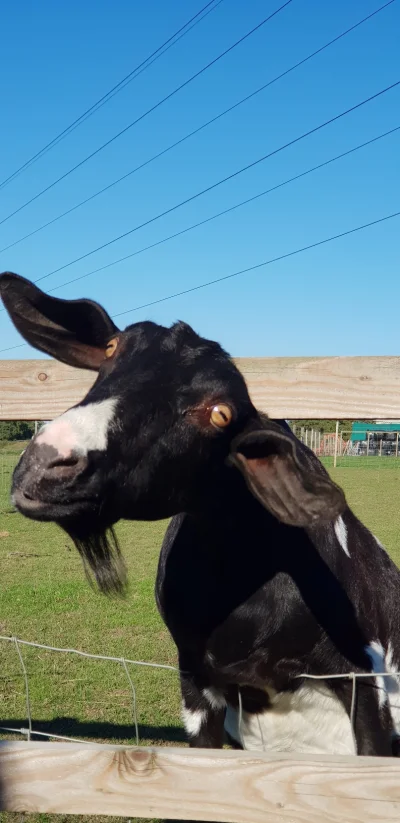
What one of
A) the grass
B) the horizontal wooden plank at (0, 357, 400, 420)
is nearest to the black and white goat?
the horizontal wooden plank at (0, 357, 400, 420)

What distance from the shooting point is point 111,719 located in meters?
5.67

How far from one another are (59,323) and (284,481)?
1.17 m

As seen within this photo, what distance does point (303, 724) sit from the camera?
3.25 meters

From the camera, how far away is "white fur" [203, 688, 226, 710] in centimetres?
331

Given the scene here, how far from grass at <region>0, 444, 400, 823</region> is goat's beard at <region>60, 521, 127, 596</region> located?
4.50 feet

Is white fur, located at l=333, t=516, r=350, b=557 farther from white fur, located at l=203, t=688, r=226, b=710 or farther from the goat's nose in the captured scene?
the goat's nose

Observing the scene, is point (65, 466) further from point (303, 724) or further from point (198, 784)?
point (303, 724)

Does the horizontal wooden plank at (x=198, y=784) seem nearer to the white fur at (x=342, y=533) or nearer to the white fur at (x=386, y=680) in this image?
the white fur at (x=386, y=680)

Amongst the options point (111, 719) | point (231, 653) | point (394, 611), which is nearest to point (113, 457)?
point (231, 653)

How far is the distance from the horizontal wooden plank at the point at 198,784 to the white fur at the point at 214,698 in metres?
1.01

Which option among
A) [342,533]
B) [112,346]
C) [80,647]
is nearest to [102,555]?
[112,346]

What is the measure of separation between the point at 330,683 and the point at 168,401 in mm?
1353

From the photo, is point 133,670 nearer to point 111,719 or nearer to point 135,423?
point 111,719

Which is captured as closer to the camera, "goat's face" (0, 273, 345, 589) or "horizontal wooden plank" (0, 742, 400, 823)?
"horizontal wooden plank" (0, 742, 400, 823)
